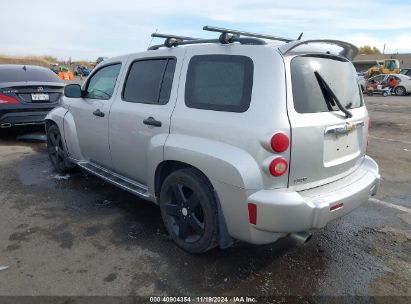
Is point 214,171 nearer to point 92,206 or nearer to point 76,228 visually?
point 76,228

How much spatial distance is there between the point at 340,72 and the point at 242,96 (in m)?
1.09

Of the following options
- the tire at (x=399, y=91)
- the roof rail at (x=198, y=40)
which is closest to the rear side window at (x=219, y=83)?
the roof rail at (x=198, y=40)

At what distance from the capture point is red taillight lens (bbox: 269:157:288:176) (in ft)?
8.87

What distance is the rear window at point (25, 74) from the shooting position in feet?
26.6

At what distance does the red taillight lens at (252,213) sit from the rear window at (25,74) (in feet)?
23.5

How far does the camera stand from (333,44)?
343 cm

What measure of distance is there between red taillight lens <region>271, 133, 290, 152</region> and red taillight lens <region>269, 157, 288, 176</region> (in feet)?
0.25

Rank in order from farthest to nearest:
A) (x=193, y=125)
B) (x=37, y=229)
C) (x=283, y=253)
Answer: (x=37, y=229), (x=283, y=253), (x=193, y=125)

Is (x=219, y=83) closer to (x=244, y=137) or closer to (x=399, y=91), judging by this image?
(x=244, y=137)

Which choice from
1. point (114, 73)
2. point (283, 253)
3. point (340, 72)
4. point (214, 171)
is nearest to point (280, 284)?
point (283, 253)

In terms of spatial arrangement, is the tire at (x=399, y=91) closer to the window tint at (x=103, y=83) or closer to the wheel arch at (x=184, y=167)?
the window tint at (x=103, y=83)

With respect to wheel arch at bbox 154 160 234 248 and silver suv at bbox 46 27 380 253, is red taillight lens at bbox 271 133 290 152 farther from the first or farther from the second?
wheel arch at bbox 154 160 234 248

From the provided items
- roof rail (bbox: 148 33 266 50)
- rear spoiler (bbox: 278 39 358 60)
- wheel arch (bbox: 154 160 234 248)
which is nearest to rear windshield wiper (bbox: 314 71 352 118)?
rear spoiler (bbox: 278 39 358 60)

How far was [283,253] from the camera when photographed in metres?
3.51
